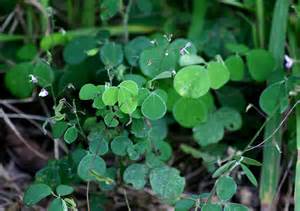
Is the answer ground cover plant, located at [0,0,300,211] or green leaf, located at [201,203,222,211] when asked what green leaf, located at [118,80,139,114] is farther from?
green leaf, located at [201,203,222,211]

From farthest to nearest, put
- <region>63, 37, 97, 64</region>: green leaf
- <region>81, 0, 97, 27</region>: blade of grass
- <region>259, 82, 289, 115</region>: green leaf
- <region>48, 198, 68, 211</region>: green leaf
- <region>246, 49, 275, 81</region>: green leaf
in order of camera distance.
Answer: <region>81, 0, 97, 27</region>: blade of grass → <region>63, 37, 97, 64</region>: green leaf → <region>246, 49, 275, 81</region>: green leaf → <region>259, 82, 289, 115</region>: green leaf → <region>48, 198, 68, 211</region>: green leaf

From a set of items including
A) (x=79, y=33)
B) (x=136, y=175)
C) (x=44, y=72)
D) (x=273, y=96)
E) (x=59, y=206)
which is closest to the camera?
(x=59, y=206)

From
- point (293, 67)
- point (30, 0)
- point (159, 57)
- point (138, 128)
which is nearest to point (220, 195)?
point (138, 128)

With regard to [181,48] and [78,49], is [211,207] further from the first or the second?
[78,49]

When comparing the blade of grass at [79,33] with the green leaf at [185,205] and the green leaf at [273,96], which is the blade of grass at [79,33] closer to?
the green leaf at [273,96]

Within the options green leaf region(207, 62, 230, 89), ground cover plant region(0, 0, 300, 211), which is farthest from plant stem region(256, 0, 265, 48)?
green leaf region(207, 62, 230, 89)

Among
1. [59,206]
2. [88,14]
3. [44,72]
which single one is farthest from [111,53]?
[59,206]
